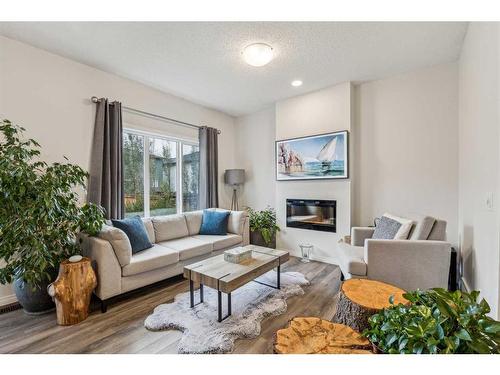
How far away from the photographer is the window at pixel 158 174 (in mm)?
3412

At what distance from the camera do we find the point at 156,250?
277 cm

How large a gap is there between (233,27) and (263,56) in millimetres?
415

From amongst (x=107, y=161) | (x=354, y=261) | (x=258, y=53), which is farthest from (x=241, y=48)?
(x=354, y=261)

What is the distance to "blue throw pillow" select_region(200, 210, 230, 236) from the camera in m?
3.61

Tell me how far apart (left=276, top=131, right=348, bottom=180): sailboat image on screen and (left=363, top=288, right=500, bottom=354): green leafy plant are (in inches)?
97.1

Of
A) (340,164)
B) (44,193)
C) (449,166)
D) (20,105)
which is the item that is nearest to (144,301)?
(44,193)

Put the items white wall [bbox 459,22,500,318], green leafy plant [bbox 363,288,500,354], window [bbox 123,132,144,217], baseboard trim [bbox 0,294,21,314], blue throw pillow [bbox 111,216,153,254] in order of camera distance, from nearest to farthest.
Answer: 1. green leafy plant [bbox 363,288,500,354]
2. white wall [bbox 459,22,500,318]
3. baseboard trim [bbox 0,294,21,314]
4. blue throw pillow [bbox 111,216,153,254]
5. window [bbox 123,132,144,217]

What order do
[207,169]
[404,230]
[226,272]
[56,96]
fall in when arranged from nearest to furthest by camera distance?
1. [226,272]
2. [404,230]
3. [56,96]
4. [207,169]

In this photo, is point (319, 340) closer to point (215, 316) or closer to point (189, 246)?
point (215, 316)

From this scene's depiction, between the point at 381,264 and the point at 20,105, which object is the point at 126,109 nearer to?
the point at 20,105

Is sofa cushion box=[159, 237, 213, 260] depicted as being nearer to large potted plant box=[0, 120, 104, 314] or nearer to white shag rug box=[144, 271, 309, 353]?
white shag rug box=[144, 271, 309, 353]

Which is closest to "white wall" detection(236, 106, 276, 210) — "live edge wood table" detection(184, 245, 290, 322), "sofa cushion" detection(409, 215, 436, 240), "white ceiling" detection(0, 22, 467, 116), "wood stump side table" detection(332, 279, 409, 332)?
"white ceiling" detection(0, 22, 467, 116)

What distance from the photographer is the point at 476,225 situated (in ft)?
6.47

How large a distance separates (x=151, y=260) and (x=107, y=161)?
1.41 meters
